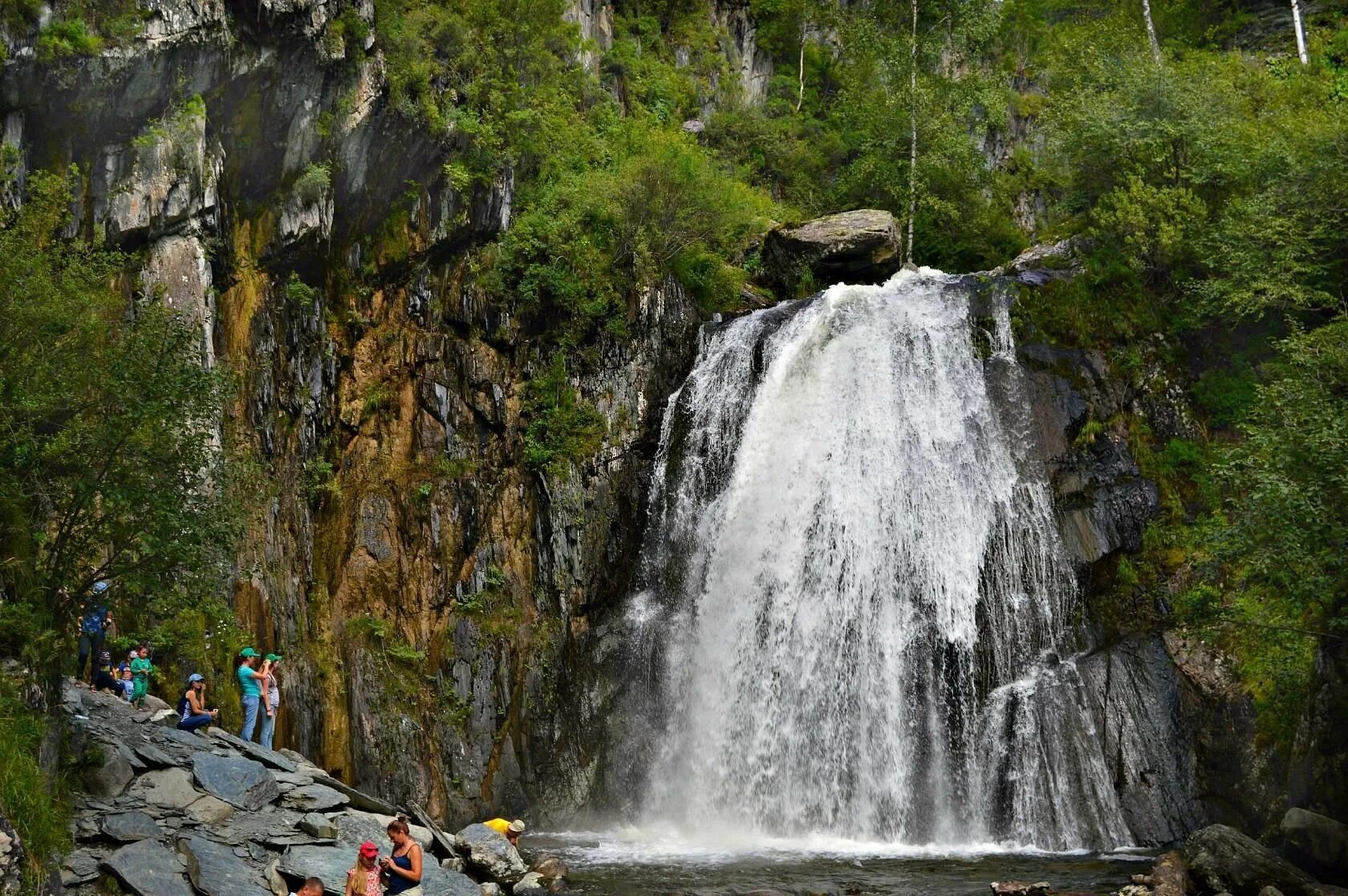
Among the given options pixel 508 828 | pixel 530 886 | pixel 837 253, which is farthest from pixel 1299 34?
pixel 530 886

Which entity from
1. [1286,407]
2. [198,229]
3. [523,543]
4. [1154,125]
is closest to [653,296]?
[523,543]

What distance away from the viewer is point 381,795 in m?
21.7

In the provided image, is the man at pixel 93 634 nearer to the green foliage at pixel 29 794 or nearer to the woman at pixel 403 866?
the green foliage at pixel 29 794

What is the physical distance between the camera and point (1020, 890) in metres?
14.6

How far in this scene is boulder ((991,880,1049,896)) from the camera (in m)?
14.6

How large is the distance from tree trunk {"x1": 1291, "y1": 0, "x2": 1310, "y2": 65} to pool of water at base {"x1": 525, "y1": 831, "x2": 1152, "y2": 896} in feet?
93.0

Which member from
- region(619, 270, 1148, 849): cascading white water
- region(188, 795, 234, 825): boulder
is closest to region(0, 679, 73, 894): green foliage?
region(188, 795, 234, 825): boulder

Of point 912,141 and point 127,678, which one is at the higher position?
point 912,141

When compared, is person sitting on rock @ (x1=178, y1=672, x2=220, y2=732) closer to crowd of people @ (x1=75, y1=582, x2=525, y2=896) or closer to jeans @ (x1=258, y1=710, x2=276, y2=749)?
crowd of people @ (x1=75, y1=582, x2=525, y2=896)

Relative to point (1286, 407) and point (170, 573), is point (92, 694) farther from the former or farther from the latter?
point (1286, 407)

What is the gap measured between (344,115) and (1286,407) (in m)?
18.7

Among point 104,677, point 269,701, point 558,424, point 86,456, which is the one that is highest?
point 558,424

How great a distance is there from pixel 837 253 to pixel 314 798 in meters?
21.3

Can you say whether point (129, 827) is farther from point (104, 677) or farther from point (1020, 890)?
point (1020, 890)
